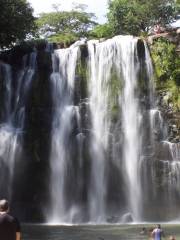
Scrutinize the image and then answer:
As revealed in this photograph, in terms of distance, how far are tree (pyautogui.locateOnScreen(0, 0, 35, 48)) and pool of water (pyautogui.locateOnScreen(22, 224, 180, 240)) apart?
58.3ft

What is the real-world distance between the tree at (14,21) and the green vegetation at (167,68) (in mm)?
10751

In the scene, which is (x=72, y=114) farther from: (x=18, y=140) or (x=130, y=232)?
(x=130, y=232)

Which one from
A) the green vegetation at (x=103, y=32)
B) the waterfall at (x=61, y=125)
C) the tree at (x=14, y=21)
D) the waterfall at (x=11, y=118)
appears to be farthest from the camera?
the green vegetation at (x=103, y=32)

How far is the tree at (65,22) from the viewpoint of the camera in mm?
60312

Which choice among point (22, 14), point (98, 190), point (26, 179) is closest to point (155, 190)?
point (98, 190)

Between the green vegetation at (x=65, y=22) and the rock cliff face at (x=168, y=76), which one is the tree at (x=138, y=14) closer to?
the green vegetation at (x=65, y=22)

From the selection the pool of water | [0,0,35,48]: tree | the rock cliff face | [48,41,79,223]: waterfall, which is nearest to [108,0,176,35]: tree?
[0,0,35,48]: tree

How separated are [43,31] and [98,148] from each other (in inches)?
1282

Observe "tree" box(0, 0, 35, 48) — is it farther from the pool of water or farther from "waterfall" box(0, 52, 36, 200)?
the pool of water

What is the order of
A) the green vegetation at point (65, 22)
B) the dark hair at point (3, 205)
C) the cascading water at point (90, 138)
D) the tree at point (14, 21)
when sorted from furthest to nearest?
the green vegetation at point (65, 22) → the tree at point (14, 21) → the cascading water at point (90, 138) → the dark hair at point (3, 205)

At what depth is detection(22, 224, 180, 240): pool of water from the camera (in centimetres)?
2052

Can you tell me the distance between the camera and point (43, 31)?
2415 inches

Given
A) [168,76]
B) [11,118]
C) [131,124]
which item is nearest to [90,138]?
[131,124]

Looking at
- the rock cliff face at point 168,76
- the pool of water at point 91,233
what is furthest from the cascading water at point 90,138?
the pool of water at point 91,233
